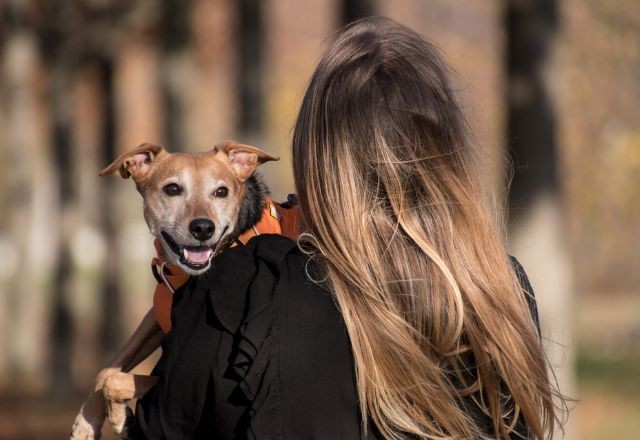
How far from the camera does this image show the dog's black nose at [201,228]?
3799 mm

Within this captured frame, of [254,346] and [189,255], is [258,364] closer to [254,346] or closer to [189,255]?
[254,346]

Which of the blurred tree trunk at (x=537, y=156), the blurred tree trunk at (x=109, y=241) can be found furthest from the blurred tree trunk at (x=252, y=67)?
the blurred tree trunk at (x=537, y=156)

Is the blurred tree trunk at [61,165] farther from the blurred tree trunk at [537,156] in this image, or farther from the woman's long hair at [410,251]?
the woman's long hair at [410,251]

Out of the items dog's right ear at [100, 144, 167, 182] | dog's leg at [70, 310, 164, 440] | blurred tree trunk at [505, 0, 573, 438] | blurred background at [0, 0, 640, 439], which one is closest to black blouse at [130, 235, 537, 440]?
dog's leg at [70, 310, 164, 440]

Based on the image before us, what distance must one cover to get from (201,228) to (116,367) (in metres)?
0.53

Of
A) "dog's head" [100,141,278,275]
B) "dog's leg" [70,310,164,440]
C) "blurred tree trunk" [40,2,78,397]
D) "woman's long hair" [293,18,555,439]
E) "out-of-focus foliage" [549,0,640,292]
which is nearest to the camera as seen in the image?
"woman's long hair" [293,18,555,439]

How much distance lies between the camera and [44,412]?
13938 mm

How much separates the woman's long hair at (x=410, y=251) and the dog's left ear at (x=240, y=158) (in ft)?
3.36

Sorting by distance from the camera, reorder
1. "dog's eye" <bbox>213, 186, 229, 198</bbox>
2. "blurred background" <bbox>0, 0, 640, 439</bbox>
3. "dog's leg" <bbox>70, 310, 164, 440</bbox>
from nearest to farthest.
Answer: "dog's leg" <bbox>70, 310, 164, 440</bbox> < "dog's eye" <bbox>213, 186, 229, 198</bbox> < "blurred background" <bbox>0, 0, 640, 439</bbox>

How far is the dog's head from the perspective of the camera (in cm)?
384

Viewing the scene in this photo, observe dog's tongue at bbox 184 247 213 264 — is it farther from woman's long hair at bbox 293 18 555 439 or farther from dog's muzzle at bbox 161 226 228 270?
woman's long hair at bbox 293 18 555 439

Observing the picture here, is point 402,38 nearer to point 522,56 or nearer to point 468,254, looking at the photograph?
point 468,254

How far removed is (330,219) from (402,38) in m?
0.55

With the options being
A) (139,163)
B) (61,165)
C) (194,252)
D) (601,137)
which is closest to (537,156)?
(139,163)
